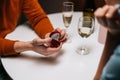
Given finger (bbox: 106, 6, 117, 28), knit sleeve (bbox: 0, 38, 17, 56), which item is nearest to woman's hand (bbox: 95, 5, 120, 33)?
finger (bbox: 106, 6, 117, 28)

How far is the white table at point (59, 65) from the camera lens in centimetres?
103

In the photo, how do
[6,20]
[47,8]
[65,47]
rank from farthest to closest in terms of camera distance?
[47,8], [6,20], [65,47]

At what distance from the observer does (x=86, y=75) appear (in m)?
1.03

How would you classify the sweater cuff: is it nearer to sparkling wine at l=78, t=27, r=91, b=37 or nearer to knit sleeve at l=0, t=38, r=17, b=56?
knit sleeve at l=0, t=38, r=17, b=56

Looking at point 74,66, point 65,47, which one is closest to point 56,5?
point 65,47

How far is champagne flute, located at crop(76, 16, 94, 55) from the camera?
1.20 m

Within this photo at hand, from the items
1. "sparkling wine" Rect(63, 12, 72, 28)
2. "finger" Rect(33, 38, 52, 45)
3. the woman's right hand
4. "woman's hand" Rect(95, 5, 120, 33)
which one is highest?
"woman's hand" Rect(95, 5, 120, 33)

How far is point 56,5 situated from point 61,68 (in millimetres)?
1699

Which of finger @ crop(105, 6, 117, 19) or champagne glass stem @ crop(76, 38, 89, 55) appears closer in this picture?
finger @ crop(105, 6, 117, 19)

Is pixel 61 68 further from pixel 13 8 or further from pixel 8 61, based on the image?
pixel 13 8

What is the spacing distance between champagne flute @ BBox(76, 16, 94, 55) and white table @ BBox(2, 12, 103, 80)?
0.10 ft

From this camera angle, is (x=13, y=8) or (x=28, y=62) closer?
(x=28, y=62)

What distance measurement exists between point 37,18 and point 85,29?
427 millimetres

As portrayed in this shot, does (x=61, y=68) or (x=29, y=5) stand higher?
(x=29, y=5)
